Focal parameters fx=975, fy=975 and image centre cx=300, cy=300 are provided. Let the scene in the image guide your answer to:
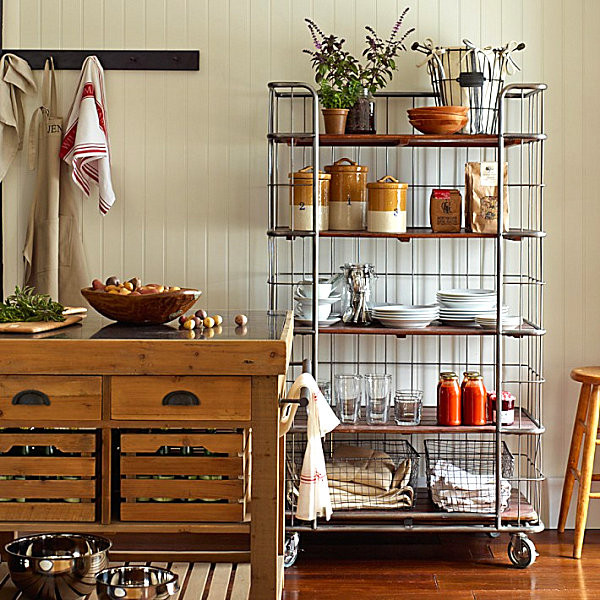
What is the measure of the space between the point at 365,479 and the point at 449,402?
0.44 meters

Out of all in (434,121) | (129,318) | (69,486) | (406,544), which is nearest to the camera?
(69,486)

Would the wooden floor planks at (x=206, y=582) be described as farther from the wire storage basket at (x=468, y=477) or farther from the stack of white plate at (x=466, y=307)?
the stack of white plate at (x=466, y=307)

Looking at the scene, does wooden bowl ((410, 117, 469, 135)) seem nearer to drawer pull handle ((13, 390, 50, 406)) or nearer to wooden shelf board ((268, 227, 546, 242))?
wooden shelf board ((268, 227, 546, 242))

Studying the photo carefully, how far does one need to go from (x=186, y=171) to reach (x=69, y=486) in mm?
1739

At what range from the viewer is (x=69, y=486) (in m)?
2.69

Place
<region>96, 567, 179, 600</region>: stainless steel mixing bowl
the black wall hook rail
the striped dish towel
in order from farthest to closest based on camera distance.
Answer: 1. the black wall hook rail
2. the striped dish towel
3. <region>96, 567, 179, 600</region>: stainless steel mixing bowl

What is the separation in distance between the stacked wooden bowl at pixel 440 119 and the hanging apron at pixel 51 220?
1454 mm

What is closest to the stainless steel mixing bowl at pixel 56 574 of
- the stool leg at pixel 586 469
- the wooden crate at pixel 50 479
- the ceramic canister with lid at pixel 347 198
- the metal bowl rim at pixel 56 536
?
the metal bowl rim at pixel 56 536

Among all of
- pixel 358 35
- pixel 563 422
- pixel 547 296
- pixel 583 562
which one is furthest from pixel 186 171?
pixel 583 562

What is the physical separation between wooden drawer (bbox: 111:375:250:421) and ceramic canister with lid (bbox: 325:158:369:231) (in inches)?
51.1

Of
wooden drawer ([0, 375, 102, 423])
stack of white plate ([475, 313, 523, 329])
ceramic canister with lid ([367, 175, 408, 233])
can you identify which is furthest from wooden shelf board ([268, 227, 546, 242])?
wooden drawer ([0, 375, 102, 423])

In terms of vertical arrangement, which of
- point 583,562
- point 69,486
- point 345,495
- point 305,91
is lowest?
point 583,562

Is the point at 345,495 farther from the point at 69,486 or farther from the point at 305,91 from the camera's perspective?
the point at 305,91

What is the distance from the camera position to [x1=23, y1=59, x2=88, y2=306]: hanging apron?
13.0 ft
